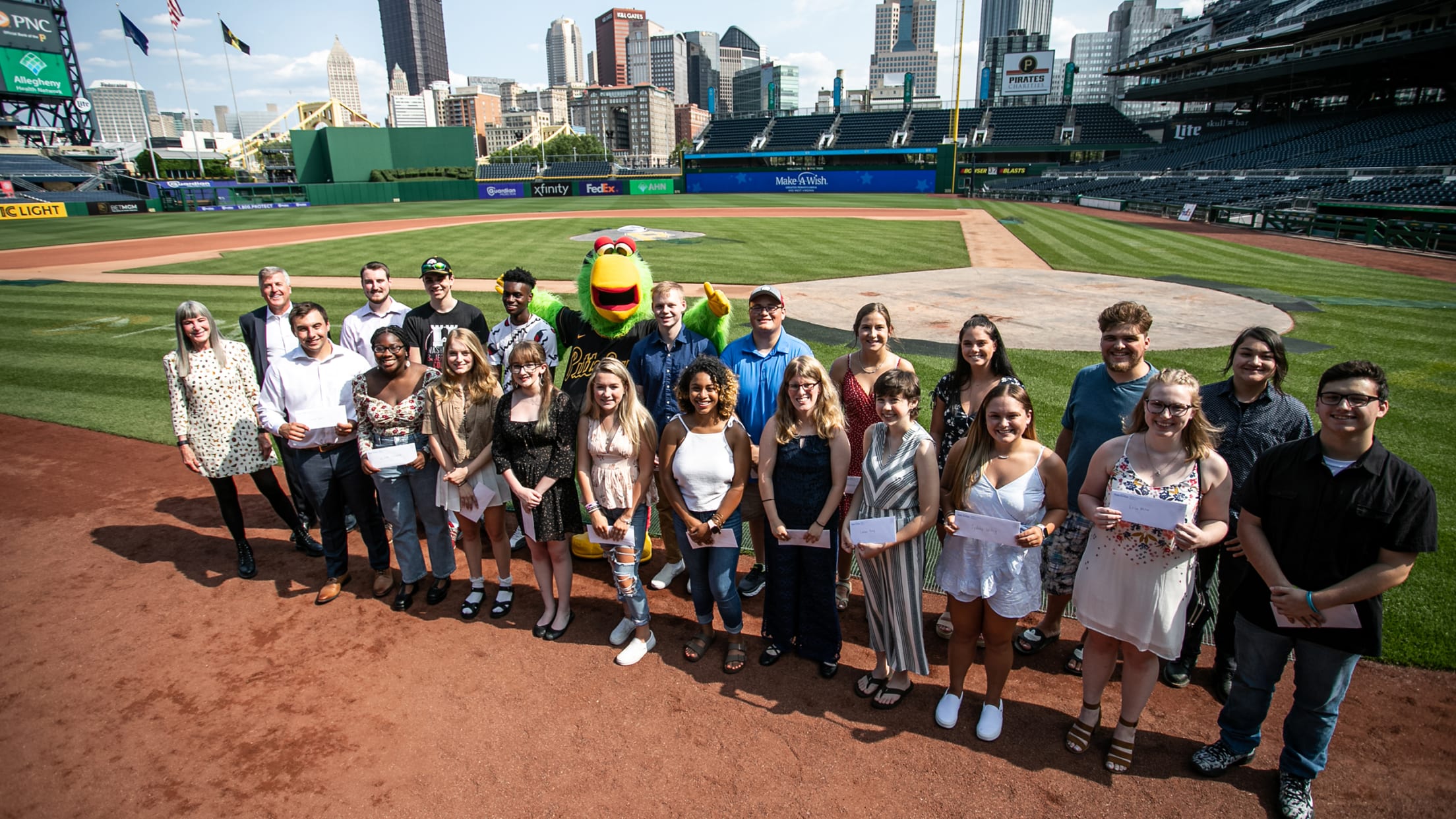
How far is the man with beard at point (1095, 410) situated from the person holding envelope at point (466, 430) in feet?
11.2

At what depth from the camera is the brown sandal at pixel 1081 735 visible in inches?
137

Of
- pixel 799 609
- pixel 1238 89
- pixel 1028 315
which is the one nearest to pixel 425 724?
pixel 799 609

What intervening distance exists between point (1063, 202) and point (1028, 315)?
38285 millimetres

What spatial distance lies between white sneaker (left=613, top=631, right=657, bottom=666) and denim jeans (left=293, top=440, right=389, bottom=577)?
2.10 meters

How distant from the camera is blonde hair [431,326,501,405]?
4391 mm

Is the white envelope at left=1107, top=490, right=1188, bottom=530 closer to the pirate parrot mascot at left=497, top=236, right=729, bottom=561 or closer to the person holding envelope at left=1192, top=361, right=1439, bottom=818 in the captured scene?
the person holding envelope at left=1192, top=361, right=1439, bottom=818

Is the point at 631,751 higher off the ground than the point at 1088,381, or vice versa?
the point at 1088,381

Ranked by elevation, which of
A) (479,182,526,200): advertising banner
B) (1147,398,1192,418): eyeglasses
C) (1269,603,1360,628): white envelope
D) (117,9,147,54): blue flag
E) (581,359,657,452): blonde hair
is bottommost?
(1269,603,1360,628): white envelope

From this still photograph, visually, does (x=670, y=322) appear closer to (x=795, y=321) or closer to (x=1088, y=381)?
(x=1088, y=381)

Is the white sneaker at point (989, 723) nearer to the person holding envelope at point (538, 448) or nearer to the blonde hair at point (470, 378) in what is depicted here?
the person holding envelope at point (538, 448)

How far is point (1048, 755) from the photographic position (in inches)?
136

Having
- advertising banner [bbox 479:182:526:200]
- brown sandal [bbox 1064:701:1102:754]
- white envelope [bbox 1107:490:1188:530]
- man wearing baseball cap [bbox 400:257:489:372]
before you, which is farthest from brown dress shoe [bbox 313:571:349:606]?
advertising banner [bbox 479:182:526:200]

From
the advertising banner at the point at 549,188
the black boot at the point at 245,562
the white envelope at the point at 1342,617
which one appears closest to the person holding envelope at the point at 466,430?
the black boot at the point at 245,562

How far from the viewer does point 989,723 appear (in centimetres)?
358
